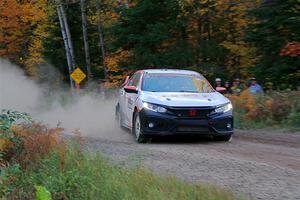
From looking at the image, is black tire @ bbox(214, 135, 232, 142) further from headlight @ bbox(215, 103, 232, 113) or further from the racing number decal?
the racing number decal

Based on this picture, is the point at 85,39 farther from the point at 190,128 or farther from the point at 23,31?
the point at 190,128

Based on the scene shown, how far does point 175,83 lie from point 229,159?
168 inches

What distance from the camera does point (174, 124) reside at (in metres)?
12.5

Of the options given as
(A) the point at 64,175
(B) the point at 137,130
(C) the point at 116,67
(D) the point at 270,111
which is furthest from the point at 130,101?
(C) the point at 116,67

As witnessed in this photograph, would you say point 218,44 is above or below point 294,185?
below

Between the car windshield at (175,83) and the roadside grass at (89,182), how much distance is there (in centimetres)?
442

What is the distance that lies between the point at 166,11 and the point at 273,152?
77.6 feet

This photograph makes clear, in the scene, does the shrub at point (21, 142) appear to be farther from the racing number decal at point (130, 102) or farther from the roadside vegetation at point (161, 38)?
the roadside vegetation at point (161, 38)

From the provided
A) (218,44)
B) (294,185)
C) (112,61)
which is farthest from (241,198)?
(112,61)

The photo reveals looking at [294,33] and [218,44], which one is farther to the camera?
[218,44]

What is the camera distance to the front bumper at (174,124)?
1255cm

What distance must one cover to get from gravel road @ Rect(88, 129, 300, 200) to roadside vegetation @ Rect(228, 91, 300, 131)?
205 cm

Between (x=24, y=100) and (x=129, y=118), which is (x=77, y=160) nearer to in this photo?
(x=129, y=118)

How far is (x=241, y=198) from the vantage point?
267 inches
